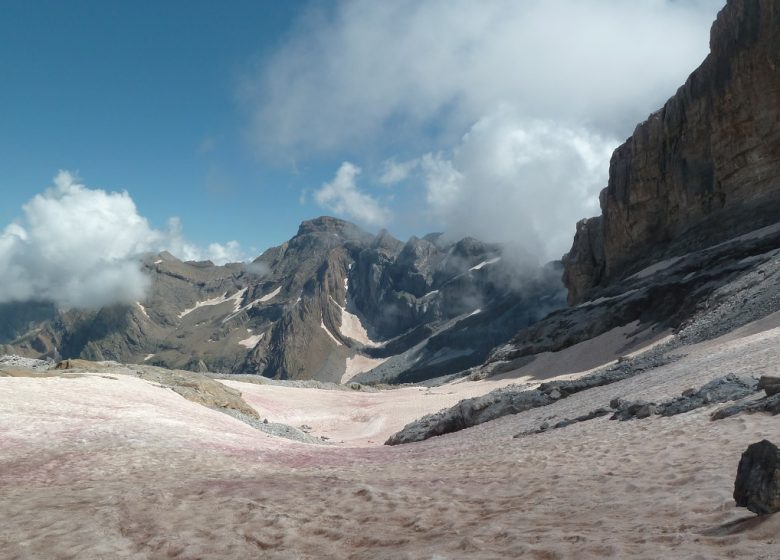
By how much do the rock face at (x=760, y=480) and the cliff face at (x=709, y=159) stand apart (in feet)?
169

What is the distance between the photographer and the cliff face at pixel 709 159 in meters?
51.1

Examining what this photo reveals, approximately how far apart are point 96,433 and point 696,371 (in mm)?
19896

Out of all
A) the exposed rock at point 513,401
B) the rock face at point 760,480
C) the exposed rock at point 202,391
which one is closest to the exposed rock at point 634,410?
the rock face at point 760,480

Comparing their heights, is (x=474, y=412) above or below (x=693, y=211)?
below

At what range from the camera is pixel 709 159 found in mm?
58219

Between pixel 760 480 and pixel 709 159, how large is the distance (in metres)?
62.6

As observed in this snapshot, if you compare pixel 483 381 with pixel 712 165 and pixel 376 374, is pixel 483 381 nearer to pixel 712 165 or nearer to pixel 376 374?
pixel 712 165

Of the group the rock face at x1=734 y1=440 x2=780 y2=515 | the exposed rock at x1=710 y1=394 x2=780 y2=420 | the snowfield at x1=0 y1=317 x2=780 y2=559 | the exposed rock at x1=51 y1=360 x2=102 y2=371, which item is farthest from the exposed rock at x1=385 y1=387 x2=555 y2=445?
the exposed rock at x1=51 y1=360 x2=102 y2=371

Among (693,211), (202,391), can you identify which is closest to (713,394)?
(202,391)

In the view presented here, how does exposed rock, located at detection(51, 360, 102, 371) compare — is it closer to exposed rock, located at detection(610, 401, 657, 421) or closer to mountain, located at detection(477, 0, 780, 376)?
exposed rock, located at detection(610, 401, 657, 421)

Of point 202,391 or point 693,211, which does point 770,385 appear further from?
point 693,211

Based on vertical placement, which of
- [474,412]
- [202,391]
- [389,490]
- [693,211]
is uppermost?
[693,211]

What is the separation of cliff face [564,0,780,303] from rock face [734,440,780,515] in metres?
51.5

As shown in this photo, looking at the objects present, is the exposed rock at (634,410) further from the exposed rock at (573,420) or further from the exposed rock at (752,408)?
the exposed rock at (752,408)
